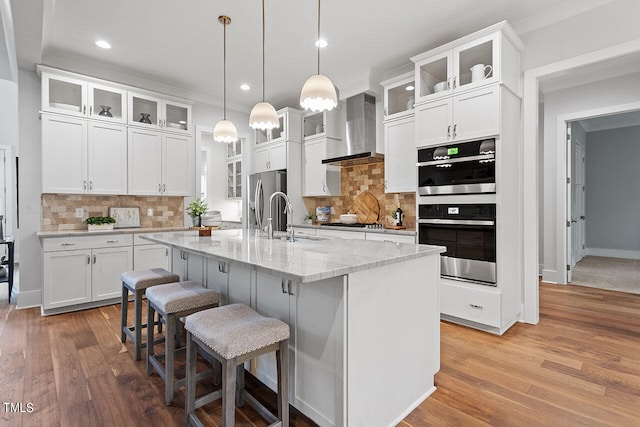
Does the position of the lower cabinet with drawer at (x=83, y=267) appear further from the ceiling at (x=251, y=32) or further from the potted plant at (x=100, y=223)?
the ceiling at (x=251, y=32)


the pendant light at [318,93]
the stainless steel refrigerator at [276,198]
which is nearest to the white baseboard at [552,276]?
the stainless steel refrigerator at [276,198]

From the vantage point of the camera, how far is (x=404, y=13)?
114 inches

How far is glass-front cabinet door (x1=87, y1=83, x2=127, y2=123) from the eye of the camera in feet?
12.5

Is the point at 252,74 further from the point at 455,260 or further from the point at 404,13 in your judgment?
the point at 455,260

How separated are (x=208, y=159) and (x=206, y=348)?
19.8 feet

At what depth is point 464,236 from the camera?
3.04 metres

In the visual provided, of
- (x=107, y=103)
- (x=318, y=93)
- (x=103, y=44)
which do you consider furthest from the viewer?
(x=107, y=103)

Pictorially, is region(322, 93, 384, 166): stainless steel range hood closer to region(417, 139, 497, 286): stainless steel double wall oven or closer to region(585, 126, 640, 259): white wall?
region(417, 139, 497, 286): stainless steel double wall oven

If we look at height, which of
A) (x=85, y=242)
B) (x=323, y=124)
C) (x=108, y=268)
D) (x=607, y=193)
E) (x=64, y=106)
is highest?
(x=323, y=124)

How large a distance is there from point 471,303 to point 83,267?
403cm

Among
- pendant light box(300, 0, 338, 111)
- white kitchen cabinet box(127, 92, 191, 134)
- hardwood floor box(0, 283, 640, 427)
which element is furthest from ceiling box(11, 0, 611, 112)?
hardwood floor box(0, 283, 640, 427)

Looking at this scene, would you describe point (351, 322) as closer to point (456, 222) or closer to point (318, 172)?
point (456, 222)

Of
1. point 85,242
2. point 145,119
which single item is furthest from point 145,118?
point 85,242

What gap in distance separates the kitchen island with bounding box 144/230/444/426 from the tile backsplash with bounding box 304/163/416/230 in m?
2.16
